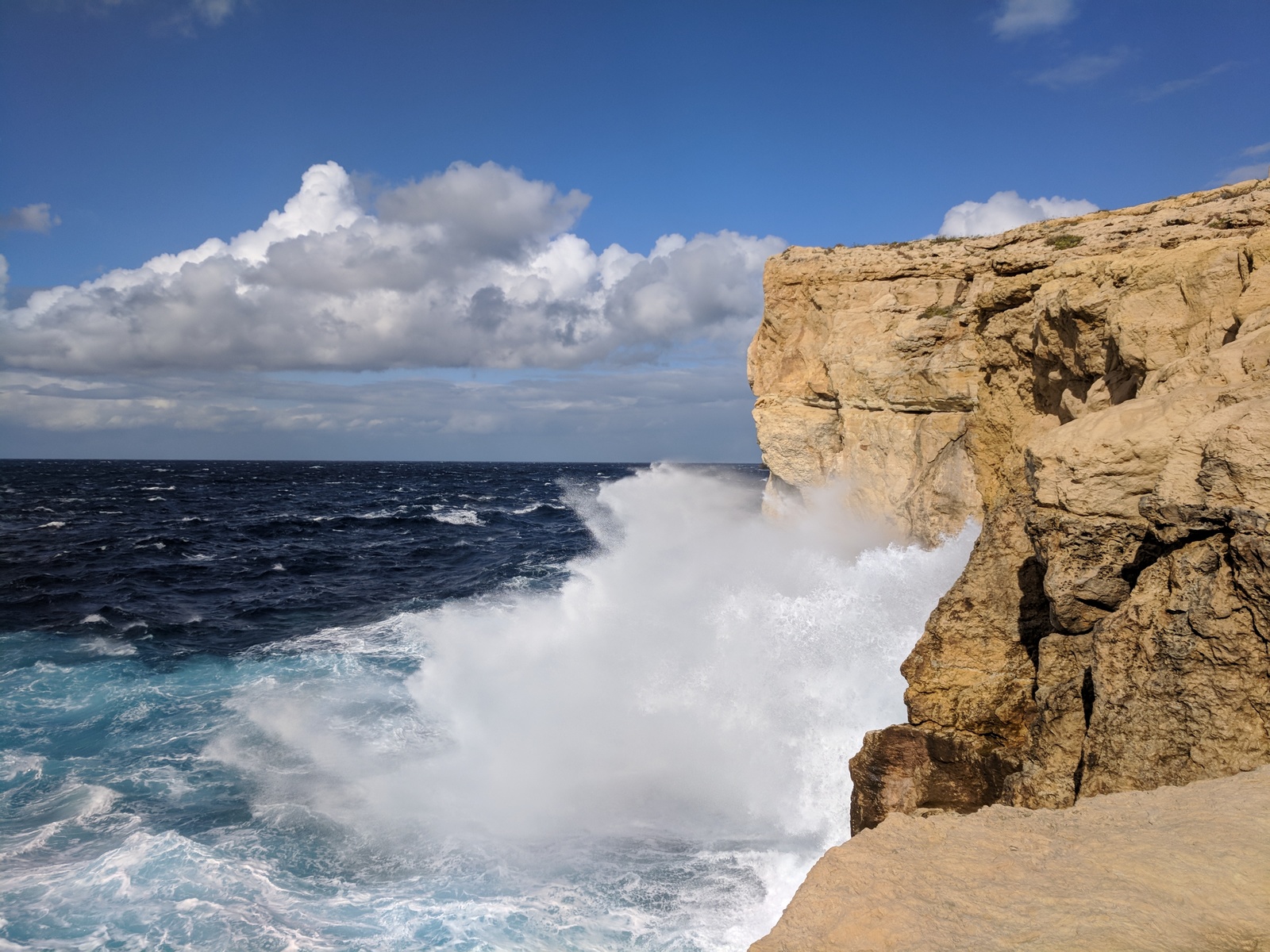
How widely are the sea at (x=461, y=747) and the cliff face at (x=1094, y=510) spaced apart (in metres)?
2.57

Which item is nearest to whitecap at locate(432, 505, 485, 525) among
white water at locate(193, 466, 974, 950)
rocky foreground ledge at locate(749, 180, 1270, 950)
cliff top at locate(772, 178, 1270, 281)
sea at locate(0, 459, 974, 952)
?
sea at locate(0, 459, 974, 952)

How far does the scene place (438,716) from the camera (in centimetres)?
1360

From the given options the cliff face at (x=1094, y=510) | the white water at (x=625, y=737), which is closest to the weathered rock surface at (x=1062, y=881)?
the cliff face at (x=1094, y=510)

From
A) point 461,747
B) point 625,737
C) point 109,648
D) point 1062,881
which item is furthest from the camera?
point 109,648

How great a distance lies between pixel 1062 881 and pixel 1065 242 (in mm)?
11148

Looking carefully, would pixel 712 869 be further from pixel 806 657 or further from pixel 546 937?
pixel 806 657

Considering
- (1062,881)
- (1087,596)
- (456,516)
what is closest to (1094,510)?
(1087,596)

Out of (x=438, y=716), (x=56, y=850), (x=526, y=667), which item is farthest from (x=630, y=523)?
(x=56, y=850)

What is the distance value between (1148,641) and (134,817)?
11907 millimetres

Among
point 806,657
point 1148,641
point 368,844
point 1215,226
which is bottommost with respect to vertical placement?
point 368,844

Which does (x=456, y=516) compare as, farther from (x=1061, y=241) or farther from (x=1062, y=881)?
(x=1062, y=881)

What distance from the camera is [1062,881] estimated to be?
330 cm

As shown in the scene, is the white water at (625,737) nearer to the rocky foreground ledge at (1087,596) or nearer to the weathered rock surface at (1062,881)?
the rocky foreground ledge at (1087,596)

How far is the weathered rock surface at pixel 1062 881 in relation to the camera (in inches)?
114
